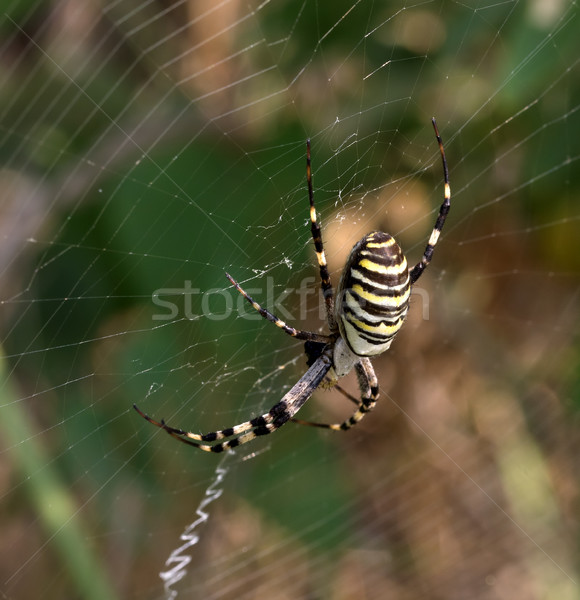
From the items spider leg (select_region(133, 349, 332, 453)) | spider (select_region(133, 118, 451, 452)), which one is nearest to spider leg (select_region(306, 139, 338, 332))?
spider (select_region(133, 118, 451, 452))

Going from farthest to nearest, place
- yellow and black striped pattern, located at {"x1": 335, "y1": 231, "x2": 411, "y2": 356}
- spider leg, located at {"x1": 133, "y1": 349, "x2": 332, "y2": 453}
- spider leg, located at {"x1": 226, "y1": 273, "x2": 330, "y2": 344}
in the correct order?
spider leg, located at {"x1": 133, "y1": 349, "x2": 332, "y2": 453} < spider leg, located at {"x1": 226, "y1": 273, "x2": 330, "y2": 344} < yellow and black striped pattern, located at {"x1": 335, "y1": 231, "x2": 411, "y2": 356}

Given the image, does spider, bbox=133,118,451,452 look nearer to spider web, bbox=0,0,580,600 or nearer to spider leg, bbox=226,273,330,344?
spider leg, bbox=226,273,330,344

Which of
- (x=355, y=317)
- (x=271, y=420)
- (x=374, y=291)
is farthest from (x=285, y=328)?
(x=271, y=420)

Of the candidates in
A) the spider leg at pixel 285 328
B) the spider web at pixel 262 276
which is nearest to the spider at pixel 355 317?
the spider leg at pixel 285 328

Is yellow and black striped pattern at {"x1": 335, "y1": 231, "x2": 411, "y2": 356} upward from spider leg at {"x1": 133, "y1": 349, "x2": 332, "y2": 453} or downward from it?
upward

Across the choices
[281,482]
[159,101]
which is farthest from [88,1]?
[281,482]

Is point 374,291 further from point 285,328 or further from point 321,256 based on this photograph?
point 285,328

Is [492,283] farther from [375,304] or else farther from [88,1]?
[88,1]
